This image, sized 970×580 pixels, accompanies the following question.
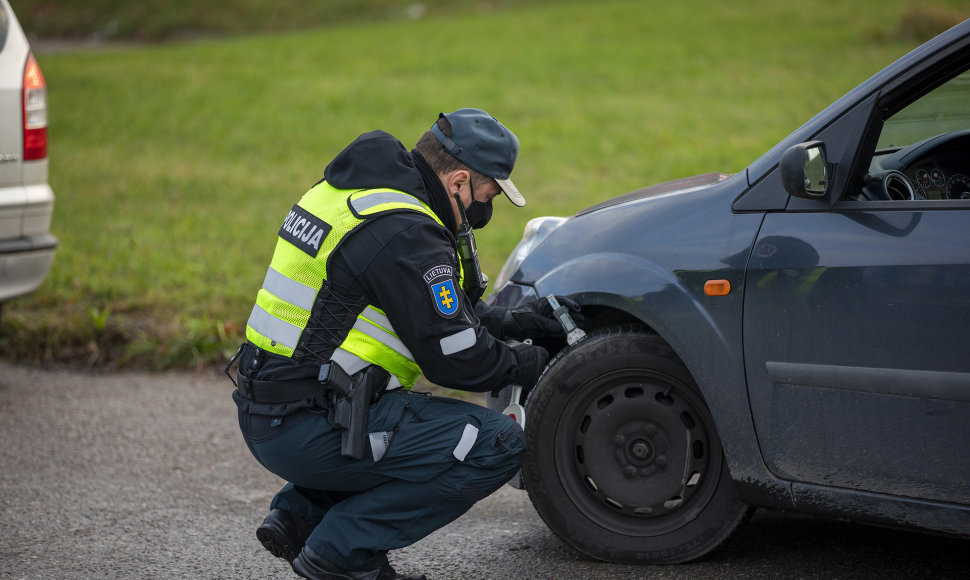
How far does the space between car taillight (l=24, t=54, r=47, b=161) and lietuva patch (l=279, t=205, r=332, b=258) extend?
2772 mm

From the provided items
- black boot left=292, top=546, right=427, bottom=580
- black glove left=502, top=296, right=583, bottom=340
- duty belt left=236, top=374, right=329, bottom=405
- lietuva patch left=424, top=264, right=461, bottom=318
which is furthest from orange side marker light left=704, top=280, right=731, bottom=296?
black boot left=292, top=546, right=427, bottom=580

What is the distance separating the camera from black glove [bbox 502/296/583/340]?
3.41m

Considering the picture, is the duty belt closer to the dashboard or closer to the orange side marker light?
the orange side marker light

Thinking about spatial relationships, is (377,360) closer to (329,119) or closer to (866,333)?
(866,333)

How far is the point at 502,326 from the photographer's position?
3438 millimetres

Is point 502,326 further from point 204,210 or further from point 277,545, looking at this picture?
point 204,210

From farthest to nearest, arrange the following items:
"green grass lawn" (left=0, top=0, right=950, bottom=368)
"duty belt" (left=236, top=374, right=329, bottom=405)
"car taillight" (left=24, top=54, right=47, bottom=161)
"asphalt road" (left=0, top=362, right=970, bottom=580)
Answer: "green grass lawn" (left=0, top=0, right=950, bottom=368), "car taillight" (left=24, top=54, right=47, bottom=161), "asphalt road" (left=0, top=362, right=970, bottom=580), "duty belt" (left=236, top=374, right=329, bottom=405)

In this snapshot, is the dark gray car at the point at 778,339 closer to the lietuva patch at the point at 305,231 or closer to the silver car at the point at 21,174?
the lietuva patch at the point at 305,231

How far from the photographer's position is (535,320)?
3.41 m

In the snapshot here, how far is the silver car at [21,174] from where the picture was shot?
503 centimetres

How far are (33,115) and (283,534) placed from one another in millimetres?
3115

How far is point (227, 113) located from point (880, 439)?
12170mm

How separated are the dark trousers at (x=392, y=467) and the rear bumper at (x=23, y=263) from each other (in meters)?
2.58

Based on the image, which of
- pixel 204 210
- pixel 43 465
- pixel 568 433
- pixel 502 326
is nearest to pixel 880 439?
pixel 568 433
